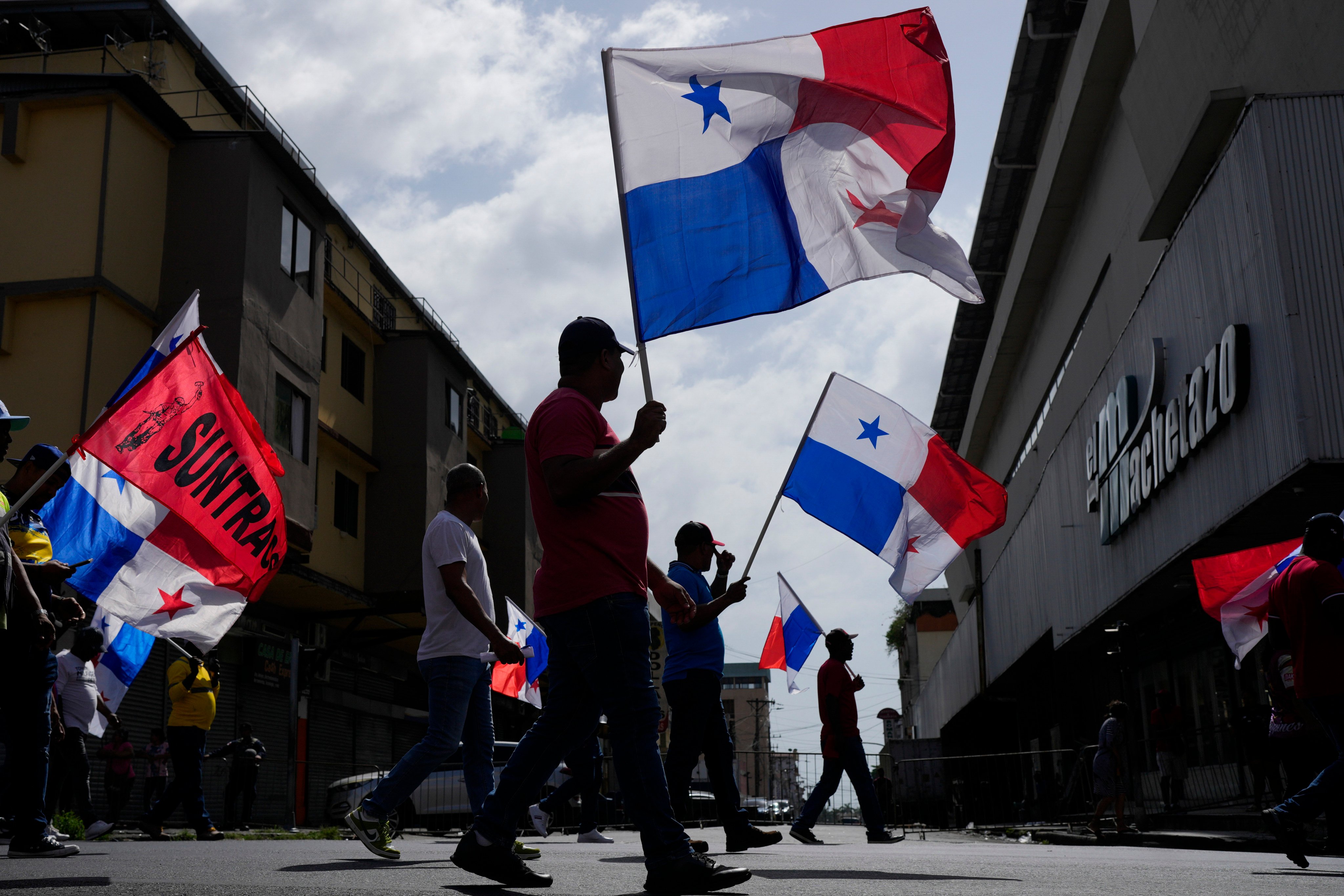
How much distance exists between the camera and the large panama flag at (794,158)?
6148 millimetres

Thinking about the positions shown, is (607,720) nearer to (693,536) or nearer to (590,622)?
(590,622)

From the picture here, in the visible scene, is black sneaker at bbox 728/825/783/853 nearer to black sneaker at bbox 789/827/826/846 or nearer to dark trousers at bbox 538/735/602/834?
dark trousers at bbox 538/735/602/834

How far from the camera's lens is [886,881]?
4438 mm

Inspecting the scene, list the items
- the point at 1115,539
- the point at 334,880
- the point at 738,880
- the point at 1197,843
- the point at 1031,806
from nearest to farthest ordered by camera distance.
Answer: the point at 738,880 → the point at 334,880 → the point at 1197,843 → the point at 1115,539 → the point at 1031,806

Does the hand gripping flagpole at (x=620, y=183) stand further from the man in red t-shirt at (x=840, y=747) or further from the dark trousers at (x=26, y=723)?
the man in red t-shirt at (x=840, y=747)

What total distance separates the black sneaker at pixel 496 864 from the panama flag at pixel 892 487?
695 centimetres

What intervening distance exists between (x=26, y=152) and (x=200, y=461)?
612 inches

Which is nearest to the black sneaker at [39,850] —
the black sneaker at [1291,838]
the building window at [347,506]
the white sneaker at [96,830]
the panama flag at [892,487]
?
the white sneaker at [96,830]

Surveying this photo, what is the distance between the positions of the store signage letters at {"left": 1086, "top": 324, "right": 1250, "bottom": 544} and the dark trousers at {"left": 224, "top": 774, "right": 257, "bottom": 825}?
1153 cm

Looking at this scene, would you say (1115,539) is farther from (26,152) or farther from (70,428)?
(26,152)

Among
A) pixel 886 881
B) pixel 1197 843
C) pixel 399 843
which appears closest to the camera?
pixel 886 881

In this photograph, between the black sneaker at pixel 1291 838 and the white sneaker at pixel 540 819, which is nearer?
the black sneaker at pixel 1291 838

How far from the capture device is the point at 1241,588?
11273mm

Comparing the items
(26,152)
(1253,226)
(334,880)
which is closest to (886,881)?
(334,880)
